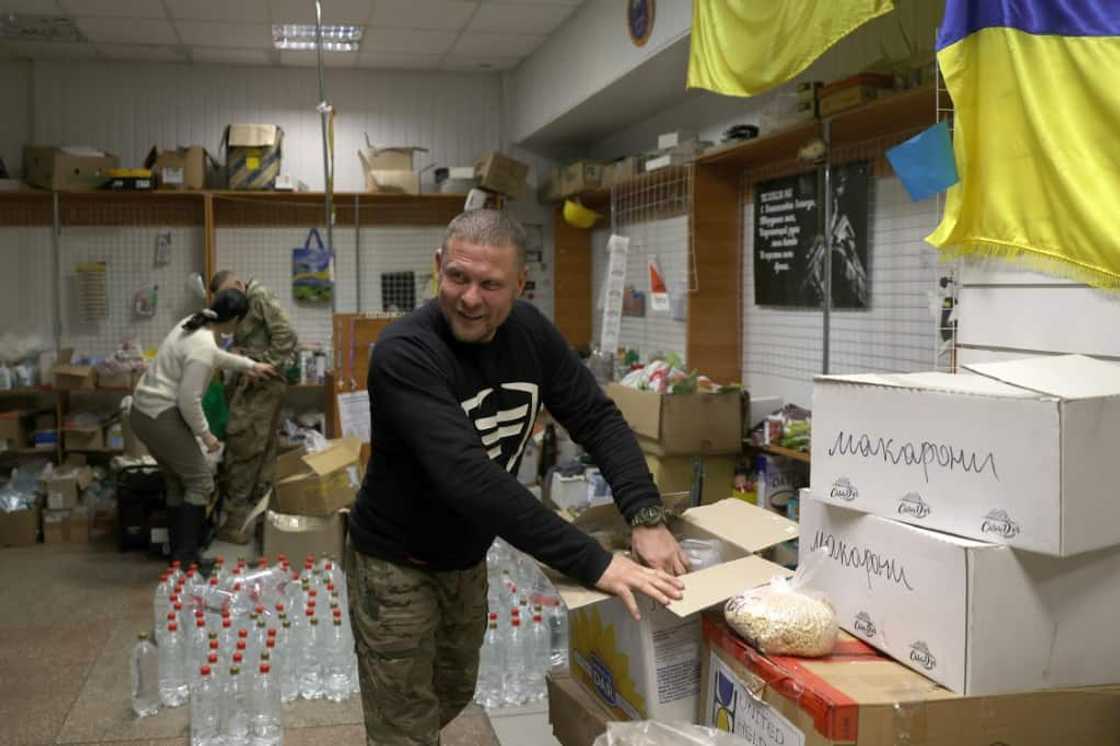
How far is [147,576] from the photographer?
17.4 ft

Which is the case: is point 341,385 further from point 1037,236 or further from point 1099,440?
point 1099,440

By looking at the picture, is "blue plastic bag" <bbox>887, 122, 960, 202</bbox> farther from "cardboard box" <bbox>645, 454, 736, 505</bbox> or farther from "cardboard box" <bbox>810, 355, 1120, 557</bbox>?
"cardboard box" <bbox>645, 454, 736, 505</bbox>

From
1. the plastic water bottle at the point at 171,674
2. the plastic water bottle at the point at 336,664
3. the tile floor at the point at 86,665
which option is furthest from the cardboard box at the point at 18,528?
the plastic water bottle at the point at 336,664

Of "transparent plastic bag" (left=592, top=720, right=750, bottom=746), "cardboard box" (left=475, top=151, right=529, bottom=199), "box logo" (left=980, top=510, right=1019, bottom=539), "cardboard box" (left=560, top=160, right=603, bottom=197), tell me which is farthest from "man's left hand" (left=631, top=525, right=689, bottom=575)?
"cardboard box" (left=475, top=151, right=529, bottom=199)

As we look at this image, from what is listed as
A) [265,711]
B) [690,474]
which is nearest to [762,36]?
[690,474]

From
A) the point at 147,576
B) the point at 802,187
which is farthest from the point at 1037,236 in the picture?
the point at 147,576

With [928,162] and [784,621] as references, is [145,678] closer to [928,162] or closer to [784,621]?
[784,621]

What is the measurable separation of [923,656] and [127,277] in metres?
6.75

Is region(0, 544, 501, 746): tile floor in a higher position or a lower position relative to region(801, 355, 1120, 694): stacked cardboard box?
lower

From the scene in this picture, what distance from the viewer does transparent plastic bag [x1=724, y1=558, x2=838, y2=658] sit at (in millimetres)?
1745

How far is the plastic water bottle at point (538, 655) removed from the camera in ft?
12.3

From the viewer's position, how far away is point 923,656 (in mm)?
1731

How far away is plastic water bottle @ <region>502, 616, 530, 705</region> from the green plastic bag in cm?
278

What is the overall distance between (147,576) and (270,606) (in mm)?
1785
